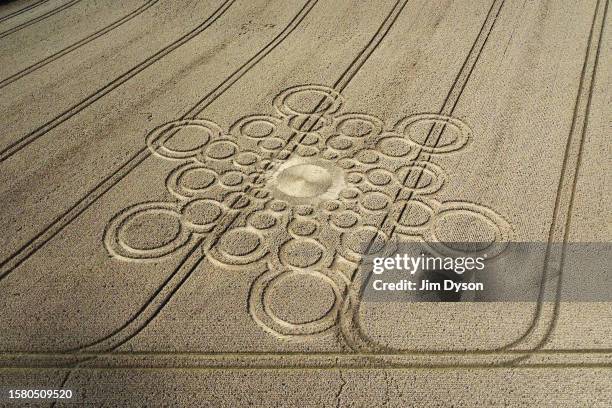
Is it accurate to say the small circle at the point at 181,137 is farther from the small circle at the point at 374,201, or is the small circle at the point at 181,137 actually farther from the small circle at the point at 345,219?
the small circle at the point at 374,201

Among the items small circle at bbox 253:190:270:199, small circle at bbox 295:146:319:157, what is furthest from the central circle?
small circle at bbox 295:146:319:157

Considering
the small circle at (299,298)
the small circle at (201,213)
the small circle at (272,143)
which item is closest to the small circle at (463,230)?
the small circle at (299,298)

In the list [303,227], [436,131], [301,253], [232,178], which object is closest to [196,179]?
[232,178]

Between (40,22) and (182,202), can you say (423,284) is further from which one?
(40,22)

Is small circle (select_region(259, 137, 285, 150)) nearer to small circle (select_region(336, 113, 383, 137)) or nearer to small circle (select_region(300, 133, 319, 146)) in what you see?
small circle (select_region(300, 133, 319, 146))

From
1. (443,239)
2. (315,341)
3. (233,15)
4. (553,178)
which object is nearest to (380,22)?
(233,15)
